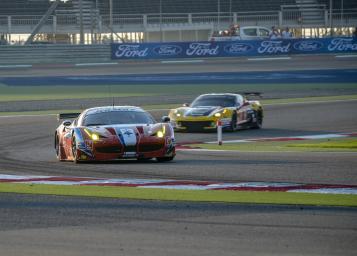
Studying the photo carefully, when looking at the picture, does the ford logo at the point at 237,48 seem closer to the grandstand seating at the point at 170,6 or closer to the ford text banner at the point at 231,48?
the ford text banner at the point at 231,48

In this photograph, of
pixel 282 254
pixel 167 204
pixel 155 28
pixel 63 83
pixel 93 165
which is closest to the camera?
pixel 282 254

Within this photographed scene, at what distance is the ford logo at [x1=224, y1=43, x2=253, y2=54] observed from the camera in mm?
57125

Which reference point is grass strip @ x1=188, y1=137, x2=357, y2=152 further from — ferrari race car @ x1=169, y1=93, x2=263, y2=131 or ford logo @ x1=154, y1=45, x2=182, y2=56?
ford logo @ x1=154, y1=45, x2=182, y2=56

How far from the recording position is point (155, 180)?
14.3 m

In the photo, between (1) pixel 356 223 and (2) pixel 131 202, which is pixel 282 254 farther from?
(2) pixel 131 202

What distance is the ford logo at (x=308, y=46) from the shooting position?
57875mm

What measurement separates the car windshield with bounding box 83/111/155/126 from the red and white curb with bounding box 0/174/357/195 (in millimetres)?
3511

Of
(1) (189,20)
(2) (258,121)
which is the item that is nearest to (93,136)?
(2) (258,121)

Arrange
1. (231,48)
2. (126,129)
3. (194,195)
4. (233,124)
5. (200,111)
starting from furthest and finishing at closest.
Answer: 1. (231,48)
2. (233,124)
3. (200,111)
4. (126,129)
5. (194,195)

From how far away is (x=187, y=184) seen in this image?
45.0 feet

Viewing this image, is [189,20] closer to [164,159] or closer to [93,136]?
[164,159]

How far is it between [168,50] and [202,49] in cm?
196

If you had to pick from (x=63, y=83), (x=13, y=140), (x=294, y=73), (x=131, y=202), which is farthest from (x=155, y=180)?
(x=294, y=73)

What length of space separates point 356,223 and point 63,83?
119ft
